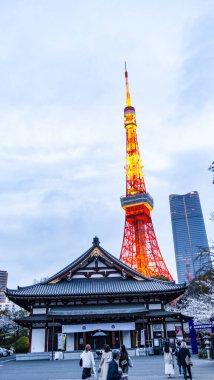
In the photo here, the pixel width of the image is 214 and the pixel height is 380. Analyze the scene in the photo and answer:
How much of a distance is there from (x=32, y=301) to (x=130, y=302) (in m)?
8.94

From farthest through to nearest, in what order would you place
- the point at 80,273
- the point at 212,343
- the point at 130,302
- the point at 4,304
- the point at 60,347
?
1. the point at 4,304
2. the point at 80,273
3. the point at 130,302
4. the point at 60,347
5. the point at 212,343

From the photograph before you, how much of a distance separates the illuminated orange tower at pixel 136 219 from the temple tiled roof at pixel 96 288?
93.9 ft

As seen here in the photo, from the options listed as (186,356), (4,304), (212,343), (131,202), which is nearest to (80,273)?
(212,343)

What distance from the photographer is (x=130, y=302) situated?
2925 centimetres

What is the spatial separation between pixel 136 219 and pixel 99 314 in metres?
41.3

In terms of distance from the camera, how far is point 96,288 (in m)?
29.5

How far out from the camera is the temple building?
27.0m

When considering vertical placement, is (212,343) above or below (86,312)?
below

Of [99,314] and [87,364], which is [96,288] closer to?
[99,314]

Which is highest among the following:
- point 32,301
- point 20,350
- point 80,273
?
point 80,273

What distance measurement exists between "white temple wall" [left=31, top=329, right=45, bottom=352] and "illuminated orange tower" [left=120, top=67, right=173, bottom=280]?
34.1m

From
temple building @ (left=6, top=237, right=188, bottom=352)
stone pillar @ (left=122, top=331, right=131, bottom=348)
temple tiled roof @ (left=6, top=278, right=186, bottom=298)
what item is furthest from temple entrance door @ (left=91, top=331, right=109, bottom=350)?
temple tiled roof @ (left=6, top=278, right=186, bottom=298)

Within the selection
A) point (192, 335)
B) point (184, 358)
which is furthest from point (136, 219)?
point (184, 358)

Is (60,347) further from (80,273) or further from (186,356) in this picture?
(186,356)
